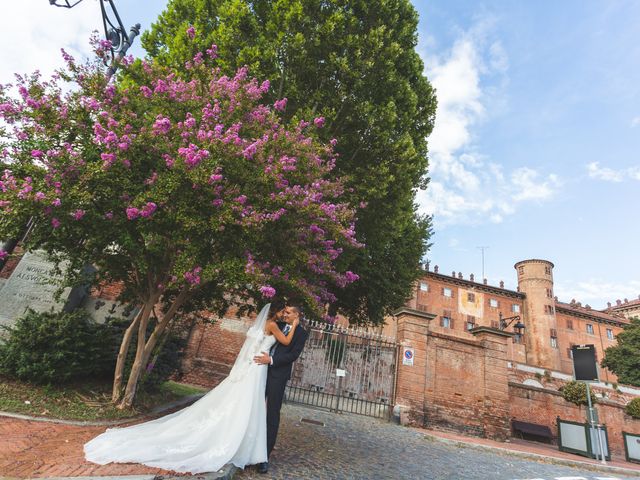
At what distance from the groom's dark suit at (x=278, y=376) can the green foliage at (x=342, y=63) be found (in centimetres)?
489

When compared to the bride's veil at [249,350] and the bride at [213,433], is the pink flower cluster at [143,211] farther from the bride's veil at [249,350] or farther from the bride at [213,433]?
the bride at [213,433]

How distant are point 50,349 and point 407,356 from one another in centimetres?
987

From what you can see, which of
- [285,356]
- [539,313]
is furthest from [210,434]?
[539,313]

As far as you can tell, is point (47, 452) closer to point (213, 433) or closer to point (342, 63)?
point (213, 433)

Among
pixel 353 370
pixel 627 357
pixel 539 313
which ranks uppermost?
pixel 539 313

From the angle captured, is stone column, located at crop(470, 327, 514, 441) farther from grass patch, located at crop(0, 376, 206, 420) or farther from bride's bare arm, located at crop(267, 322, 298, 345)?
grass patch, located at crop(0, 376, 206, 420)

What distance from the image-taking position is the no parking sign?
1182 cm

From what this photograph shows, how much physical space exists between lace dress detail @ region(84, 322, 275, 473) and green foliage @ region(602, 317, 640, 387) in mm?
44350

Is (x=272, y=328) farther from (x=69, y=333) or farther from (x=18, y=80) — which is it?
(x=18, y=80)

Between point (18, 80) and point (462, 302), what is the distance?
4940 centimetres

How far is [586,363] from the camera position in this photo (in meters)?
12.0

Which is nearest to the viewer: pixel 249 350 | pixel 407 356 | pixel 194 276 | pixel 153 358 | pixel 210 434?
pixel 210 434

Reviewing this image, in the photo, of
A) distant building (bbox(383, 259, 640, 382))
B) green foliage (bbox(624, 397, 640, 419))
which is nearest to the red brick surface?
green foliage (bbox(624, 397, 640, 419))

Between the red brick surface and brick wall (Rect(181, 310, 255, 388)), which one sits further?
brick wall (Rect(181, 310, 255, 388))
